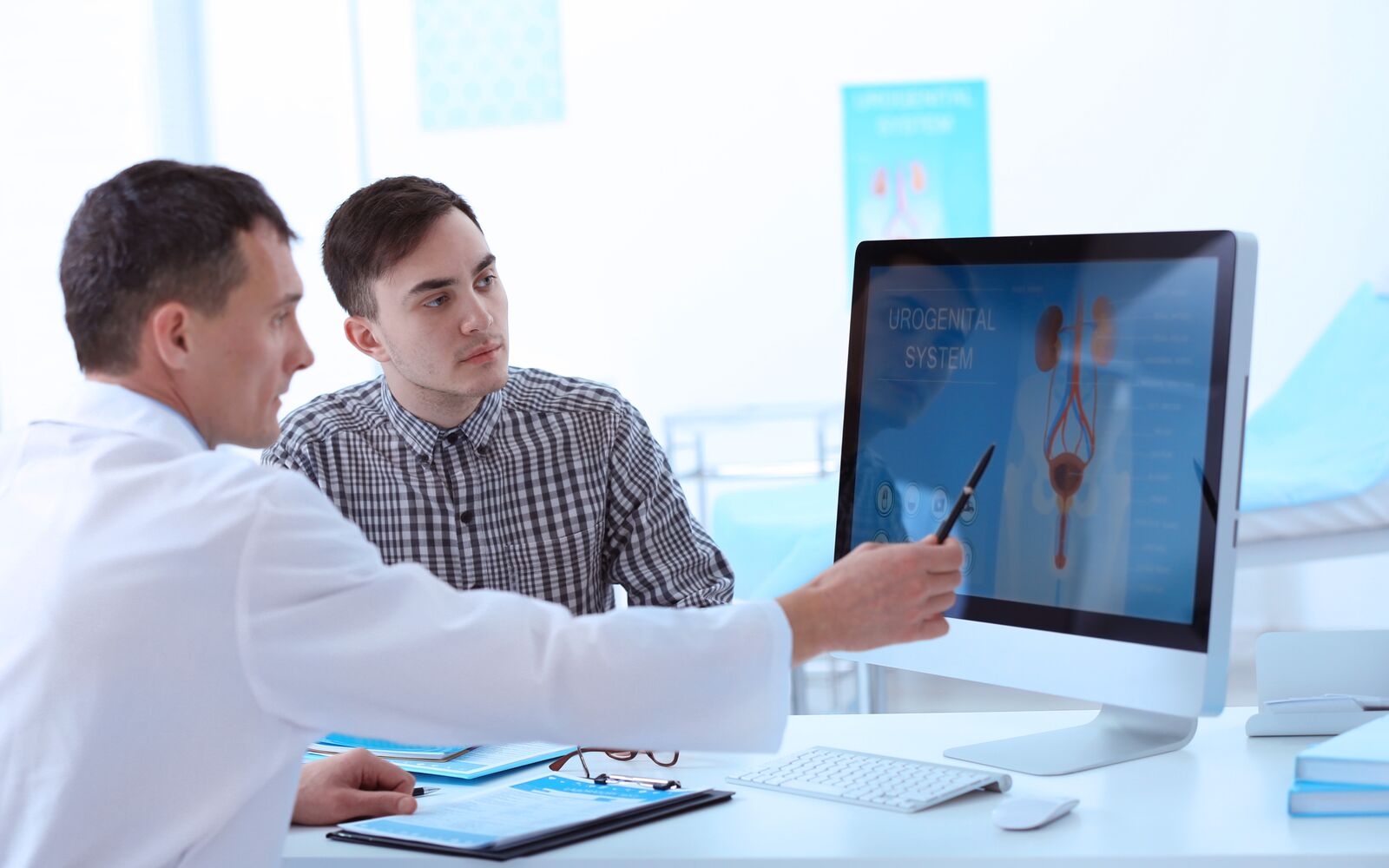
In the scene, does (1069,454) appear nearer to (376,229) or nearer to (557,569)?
(557,569)

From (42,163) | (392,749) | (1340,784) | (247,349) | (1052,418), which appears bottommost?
(392,749)

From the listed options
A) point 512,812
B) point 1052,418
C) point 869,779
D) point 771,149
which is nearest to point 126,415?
point 512,812

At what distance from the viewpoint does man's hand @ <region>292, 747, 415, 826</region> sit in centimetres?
123

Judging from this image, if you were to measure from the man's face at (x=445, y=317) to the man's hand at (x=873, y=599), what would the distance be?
893 mm

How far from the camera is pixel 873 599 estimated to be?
1.11 meters

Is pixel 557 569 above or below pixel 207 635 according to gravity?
below

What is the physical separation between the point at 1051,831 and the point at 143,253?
33.7 inches

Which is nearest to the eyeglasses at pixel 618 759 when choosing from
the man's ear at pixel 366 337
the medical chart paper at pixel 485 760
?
the medical chart paper at pixel 485 760

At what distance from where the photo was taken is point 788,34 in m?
5.00

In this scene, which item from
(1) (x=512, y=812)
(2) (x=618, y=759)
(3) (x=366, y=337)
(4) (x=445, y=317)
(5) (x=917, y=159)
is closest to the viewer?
(1) (x=512, y=812)

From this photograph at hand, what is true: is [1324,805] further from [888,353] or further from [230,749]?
[230,749]

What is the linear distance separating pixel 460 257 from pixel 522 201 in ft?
10.8

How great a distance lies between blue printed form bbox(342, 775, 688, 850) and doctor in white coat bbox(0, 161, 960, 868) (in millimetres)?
122

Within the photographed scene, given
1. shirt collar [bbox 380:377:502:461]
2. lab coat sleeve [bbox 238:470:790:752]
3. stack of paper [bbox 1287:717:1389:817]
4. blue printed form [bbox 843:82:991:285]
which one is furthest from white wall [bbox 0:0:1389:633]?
stack of paper [bbox 1287:717:1389:817]
